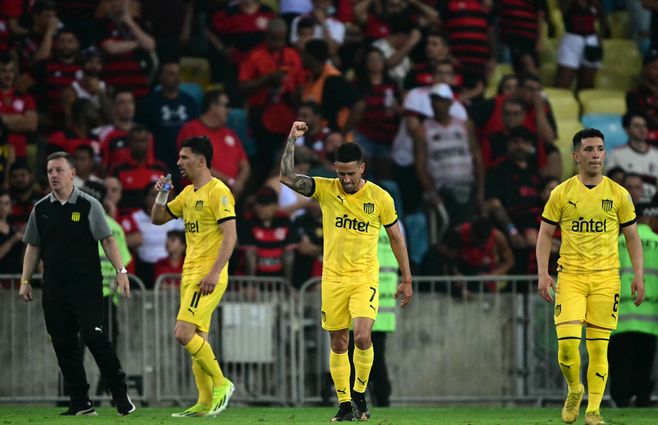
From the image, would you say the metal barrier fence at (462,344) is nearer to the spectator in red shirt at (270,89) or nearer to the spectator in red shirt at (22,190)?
the spectator in red shirt at (270,89)

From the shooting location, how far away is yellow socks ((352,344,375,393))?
13.0 m

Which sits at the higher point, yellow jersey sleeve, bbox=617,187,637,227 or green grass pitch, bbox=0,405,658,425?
yellow jersey sleeve, bbox=617,187,637,227

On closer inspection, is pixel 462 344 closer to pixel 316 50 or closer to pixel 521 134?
pixel 521 134

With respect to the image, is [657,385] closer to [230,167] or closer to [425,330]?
[425,330]

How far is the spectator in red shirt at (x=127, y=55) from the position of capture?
67.1ft

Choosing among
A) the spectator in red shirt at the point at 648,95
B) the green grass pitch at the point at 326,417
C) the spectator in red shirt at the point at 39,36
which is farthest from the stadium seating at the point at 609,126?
the spectator in red shirt at the point at 39,36

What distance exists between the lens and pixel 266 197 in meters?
18.6

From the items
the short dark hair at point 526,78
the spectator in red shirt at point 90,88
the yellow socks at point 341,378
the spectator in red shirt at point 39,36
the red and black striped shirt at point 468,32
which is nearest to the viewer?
the yellow socks at point 341,378

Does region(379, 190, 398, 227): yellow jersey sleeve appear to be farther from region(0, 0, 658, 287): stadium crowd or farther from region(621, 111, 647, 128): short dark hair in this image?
region(621, 111, 647, 128): short dark hair

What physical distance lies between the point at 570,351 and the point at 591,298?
50cm

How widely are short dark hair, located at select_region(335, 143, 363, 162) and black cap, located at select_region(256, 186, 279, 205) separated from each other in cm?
572

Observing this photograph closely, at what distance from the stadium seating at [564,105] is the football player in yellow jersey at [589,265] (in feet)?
31.9

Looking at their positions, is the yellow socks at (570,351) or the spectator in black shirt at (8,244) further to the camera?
the spectator in black shirt at (8,244)

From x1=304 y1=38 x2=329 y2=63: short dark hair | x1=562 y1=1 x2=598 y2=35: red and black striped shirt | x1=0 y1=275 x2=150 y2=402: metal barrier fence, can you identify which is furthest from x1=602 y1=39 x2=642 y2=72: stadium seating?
x1=0 y1=275 x2=150 y2=402: metal barrier fence
